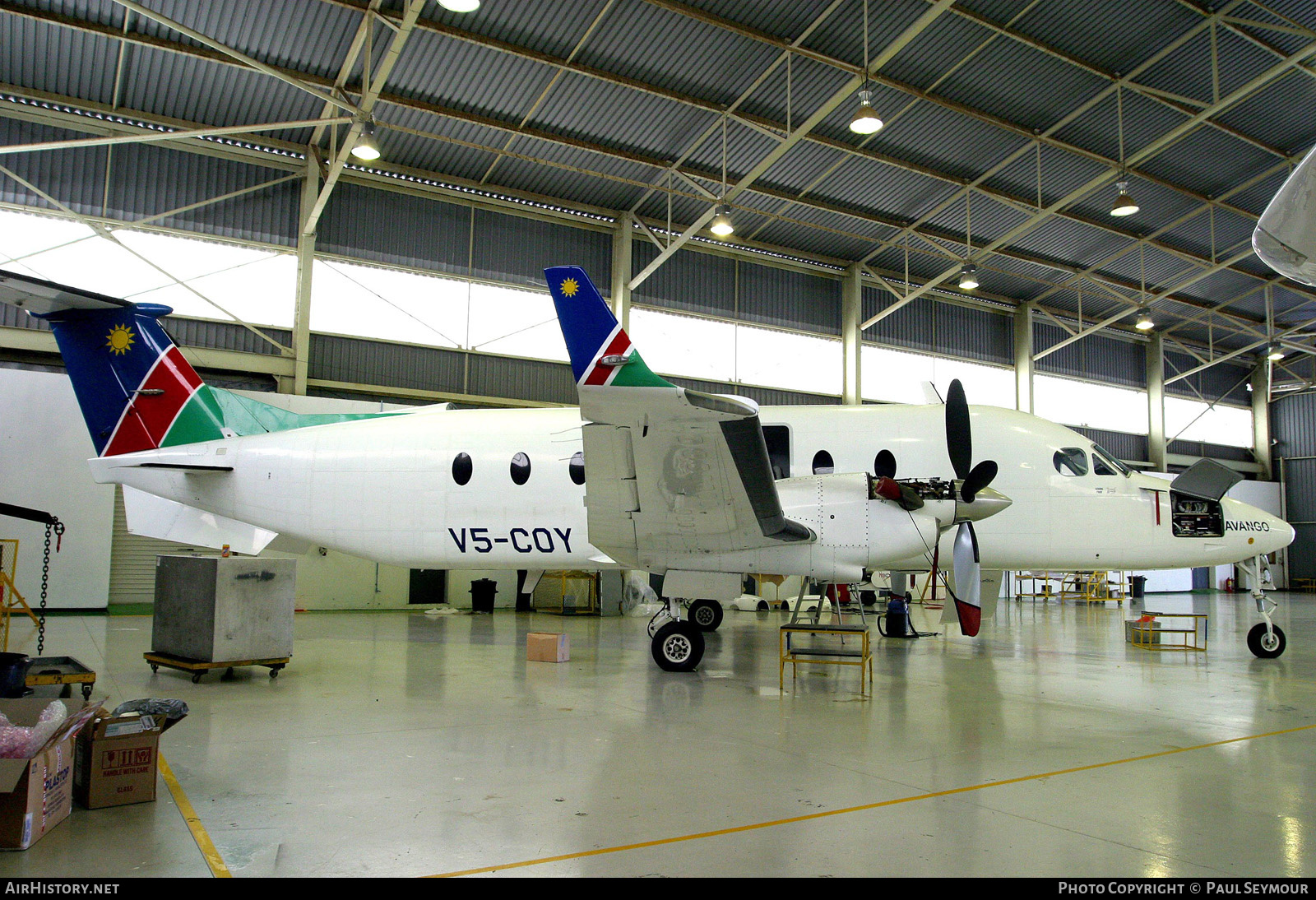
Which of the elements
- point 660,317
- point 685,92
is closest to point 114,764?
point 685,92

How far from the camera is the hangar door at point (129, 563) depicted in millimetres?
18453

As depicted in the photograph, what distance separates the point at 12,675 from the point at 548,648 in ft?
20.7

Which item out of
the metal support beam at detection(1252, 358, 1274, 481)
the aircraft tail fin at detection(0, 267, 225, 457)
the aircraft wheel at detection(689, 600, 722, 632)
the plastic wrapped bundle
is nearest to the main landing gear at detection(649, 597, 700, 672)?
the aircraft wheel at detection(689, 600, 722, 632)

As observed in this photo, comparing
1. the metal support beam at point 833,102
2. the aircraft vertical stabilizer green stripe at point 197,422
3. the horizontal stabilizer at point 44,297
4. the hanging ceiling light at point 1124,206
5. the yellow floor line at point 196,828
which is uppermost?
the metal support beam at point 833,102

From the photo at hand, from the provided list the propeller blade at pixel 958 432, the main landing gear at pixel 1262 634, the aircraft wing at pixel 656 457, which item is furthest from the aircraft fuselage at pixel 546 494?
the aircraft wing at pixel 656 457

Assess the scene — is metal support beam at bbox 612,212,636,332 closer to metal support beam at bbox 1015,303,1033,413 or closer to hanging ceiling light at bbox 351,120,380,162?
hanging ceiling light at bbox 351,120,380,162

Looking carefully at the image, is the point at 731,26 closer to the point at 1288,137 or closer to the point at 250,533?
the point at 250,533

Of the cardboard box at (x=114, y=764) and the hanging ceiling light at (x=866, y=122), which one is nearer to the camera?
the cardboard box at (x=114, y=764)

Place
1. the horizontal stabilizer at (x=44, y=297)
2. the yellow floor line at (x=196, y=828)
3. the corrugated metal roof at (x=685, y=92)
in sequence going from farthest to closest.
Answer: the corrugated metal roof at (x=685, y=92), the horizontal stabilizer at (x=44, y=297), the yellow floor line at (x=196, y=828)

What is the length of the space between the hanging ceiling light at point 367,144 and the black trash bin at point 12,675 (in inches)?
459

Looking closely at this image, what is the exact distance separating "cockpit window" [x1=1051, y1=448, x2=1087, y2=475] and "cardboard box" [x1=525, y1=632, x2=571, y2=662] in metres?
7.53

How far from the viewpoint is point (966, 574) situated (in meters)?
9.30

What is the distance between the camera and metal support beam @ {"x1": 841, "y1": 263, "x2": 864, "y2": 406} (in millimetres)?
28000

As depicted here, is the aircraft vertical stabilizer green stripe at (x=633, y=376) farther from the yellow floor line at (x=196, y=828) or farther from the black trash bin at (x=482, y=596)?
the black trash bin at (x=482, y=596)
